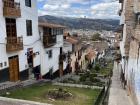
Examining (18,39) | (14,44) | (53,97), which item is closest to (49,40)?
(18,39)

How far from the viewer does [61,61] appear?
3925 centimetres

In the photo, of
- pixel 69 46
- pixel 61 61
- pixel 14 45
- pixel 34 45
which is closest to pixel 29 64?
pixel 34 45

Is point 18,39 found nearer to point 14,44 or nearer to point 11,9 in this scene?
point 14,44

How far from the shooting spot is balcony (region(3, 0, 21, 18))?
69.7 feet

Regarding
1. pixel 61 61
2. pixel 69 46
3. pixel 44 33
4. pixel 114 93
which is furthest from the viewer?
pixel 69 46

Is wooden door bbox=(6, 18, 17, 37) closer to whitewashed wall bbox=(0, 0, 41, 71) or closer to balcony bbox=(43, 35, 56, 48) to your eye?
whitewashed wall bbox=(0, 0, 41, 71)

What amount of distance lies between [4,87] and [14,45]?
423 centimetres

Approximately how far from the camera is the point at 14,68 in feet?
78.4

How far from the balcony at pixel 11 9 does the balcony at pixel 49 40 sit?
24.4 feet

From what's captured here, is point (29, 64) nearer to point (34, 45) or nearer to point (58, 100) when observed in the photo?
point (34, 45)

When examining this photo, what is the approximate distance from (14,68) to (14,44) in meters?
2.39

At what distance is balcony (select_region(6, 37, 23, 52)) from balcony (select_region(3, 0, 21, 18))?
6.47 ft

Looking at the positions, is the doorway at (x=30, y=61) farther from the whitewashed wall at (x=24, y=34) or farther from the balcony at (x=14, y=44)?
the balcony at (x=14, y=44)

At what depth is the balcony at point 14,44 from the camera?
22131 mm
